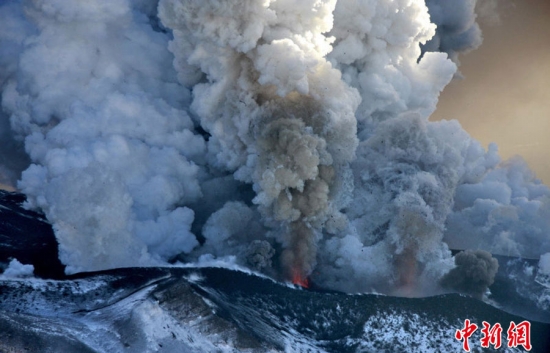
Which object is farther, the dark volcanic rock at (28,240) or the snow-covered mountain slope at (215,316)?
the dark volcanic rock at (28,240)

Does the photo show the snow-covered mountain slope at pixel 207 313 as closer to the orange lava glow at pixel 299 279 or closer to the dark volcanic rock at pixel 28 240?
the dark volcanic rock at pixel 28 240

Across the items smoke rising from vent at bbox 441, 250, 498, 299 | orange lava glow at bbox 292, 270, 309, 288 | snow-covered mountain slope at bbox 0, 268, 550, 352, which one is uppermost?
smoke rising from vent at bbox 441, 250, 498, 299

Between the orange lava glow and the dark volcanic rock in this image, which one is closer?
the dark volcanic rock

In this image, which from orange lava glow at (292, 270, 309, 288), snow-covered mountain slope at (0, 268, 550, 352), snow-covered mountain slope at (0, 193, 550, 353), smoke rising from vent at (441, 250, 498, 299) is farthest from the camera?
smoke rising from vent at (441, 250, 498, 299)

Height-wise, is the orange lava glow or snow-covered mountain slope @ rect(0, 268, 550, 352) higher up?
the orange lava glow

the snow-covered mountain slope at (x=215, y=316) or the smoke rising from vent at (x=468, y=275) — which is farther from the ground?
the smoke rising from vent at (x=468, y=275)

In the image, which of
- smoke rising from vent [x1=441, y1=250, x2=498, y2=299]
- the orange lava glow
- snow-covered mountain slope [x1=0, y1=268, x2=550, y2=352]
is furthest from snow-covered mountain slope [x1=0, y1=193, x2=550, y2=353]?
smoke rising from vent [x1=441, y1=250, x2=498, y2=299]

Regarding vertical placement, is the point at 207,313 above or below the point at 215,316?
above

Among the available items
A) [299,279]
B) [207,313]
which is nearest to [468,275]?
[299,279]

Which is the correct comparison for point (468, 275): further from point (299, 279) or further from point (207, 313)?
point (207, 313)

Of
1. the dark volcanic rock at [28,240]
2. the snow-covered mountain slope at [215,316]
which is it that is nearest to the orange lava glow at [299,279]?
the snow-covered mountain slope at [215,316]

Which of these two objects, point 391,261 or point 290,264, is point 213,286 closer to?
point 290,264

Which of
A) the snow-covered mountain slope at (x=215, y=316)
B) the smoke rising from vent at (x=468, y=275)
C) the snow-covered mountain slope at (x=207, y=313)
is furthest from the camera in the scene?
the smoke rising from vent at (x=468, y=275)

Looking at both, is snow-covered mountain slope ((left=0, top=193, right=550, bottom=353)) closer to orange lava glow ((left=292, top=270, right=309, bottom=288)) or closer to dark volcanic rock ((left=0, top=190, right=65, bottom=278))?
dark volcanic rock ((left=0, top=190, right=65, bottom=278))
